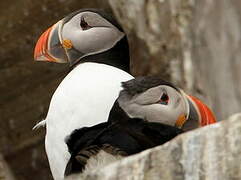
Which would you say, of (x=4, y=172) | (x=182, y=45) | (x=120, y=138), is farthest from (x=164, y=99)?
(x=182, y=45)

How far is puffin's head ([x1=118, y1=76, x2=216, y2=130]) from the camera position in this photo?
14.6 ft

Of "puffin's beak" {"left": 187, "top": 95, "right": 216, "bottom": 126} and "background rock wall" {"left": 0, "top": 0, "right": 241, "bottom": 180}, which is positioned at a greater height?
"puffin's beak" {"left": 187, "top": 95, "right": 216, "bottom": 126}

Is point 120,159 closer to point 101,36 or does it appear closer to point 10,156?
point 101,36

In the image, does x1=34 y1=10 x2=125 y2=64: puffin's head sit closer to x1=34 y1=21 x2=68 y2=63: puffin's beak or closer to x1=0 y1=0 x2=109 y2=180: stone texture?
x1=34 y1=21 x2=68 y2=63: puffin's beak

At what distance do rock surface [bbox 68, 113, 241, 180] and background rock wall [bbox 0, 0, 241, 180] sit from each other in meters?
2.46

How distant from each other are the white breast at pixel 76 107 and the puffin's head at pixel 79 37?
28cm

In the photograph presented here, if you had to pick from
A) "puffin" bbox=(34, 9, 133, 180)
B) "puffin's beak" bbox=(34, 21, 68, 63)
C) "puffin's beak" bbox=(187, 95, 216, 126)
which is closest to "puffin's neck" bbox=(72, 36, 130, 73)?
"puffin" bbox=(34, 9, 133, 180)

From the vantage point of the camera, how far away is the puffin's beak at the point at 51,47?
16.5 feet

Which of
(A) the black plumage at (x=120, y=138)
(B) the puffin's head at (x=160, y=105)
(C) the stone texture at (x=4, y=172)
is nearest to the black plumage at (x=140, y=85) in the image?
(B) the puffin's head at (x=160, y=105)

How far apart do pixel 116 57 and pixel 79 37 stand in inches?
7.3

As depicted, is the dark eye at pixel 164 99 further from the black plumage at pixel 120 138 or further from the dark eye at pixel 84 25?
the dark eye at pixel 84 25

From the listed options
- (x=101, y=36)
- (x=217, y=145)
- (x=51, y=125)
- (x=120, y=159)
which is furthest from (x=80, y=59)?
(x=217, y=145)

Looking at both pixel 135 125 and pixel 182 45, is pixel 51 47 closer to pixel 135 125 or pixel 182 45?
pixel 135 125

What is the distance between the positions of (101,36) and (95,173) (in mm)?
1104
